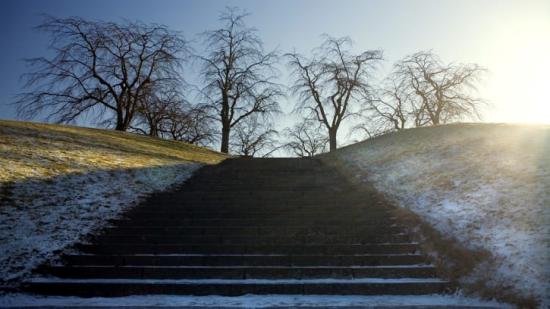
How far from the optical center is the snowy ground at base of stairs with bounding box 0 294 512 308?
5867 mm

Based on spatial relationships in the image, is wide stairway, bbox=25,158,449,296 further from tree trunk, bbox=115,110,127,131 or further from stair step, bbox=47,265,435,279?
tree trunk, bbox=115,110,127,131

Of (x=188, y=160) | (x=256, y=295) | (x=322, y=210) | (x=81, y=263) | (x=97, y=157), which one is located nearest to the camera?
(x=256, y=295)

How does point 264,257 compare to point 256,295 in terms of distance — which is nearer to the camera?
point 256,295

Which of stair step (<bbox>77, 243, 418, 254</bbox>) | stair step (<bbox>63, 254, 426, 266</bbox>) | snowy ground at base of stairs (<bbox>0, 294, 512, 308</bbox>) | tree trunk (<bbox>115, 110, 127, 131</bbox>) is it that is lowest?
snowy ground at base of stairs (<bbox>0, 294, 512, 308</bbox>)

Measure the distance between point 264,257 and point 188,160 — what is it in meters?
11.8

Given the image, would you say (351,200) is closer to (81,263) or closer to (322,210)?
(322,210)

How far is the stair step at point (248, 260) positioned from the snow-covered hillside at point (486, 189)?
1.38 m

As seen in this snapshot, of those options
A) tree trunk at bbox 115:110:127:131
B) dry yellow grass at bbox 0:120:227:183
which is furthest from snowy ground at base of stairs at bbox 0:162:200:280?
tree trunk at bbox 115:110:127:131

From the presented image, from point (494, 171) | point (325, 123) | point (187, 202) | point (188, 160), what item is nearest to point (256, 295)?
point (187, 202)

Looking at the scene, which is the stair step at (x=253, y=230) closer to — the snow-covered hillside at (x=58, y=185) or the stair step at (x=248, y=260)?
the snow-covered hillside at (x=58, y=185)

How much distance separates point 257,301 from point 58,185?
22.4 feet

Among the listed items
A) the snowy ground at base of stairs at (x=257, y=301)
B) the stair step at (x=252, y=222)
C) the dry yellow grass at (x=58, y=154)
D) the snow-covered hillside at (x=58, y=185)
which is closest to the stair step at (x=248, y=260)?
the snow-covered hillside at (x=58, y=185)

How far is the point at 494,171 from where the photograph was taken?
32.8 feet

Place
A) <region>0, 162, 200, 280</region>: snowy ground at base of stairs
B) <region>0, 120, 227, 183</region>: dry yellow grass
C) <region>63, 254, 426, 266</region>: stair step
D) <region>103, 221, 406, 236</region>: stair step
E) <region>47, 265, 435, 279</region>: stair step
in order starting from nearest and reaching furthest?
<region>47, 265, 435, 279</region>: stair step < <region>0, 162, 200, 280</region>: snowy ground at base of stairs < <region>63, 254, 426, 266</region>: stair step < <region>103, 221, 406, 236</region>: stair step < <region>0, 120, 227, 183</region>: dry yellow grass
